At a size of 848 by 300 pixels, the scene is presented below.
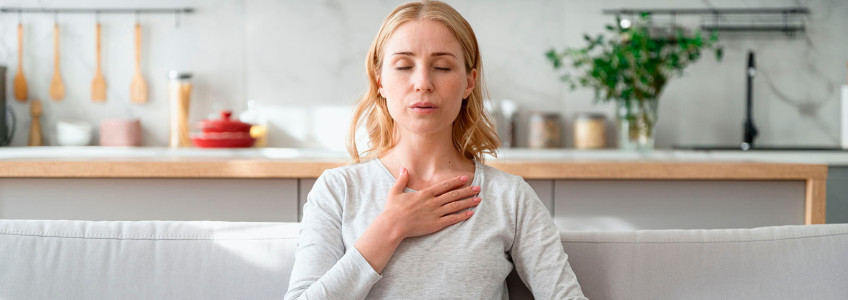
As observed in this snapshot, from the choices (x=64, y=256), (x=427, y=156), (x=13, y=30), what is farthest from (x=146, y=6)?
(x=427, y=156)

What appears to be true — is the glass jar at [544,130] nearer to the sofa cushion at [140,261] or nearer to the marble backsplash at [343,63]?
the marble backsplash at [343,63]

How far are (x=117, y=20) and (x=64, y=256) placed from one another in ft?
8.70

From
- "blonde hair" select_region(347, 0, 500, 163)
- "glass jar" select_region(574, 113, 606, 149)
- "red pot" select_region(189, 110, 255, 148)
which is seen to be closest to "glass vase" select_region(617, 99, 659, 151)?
"glass jar" select_region(574, 113, 606, 149)

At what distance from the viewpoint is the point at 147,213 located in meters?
1.99

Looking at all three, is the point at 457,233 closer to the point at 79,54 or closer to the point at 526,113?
the point at 526,113

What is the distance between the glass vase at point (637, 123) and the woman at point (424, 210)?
2.14m

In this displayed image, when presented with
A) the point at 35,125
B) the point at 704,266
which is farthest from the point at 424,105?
the point at 35,125

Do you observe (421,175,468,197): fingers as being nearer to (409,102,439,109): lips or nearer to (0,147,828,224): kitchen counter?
(409,102,439,109): lips

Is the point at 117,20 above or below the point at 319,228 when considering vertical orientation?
above

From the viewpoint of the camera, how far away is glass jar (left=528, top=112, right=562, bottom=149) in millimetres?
3492

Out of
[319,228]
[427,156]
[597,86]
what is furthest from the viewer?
[597,86]

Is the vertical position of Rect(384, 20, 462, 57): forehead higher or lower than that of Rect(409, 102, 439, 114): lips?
higher

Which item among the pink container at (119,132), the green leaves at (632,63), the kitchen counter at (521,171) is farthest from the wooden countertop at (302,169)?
the pink container at (119,132)

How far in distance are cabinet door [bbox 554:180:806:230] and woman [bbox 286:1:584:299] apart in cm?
81
